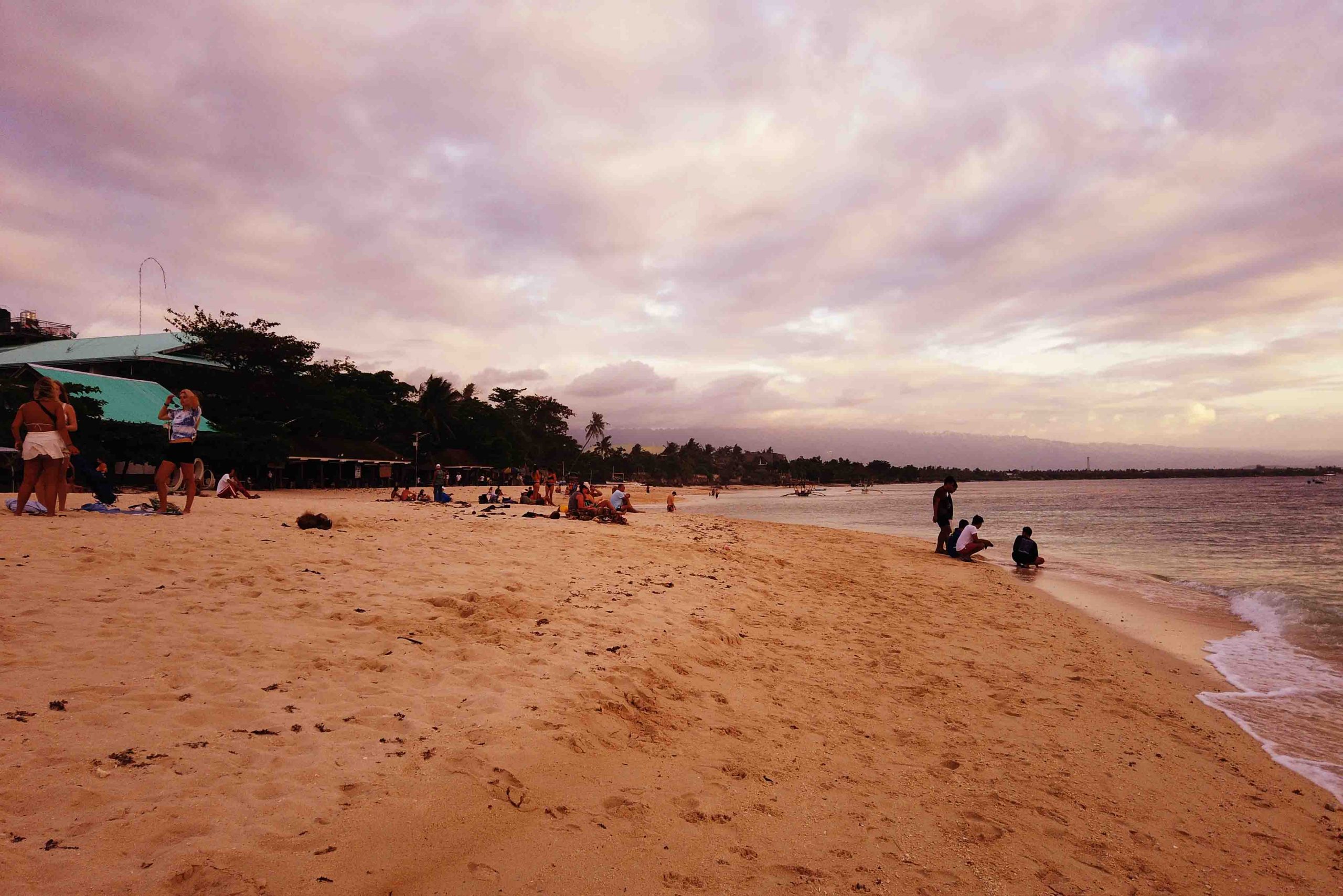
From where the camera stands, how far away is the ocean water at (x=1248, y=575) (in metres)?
5.86

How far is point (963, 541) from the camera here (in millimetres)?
15836

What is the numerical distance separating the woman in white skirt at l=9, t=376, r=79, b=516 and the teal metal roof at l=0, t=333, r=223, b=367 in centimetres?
3307

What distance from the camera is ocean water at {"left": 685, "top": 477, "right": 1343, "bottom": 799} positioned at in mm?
5855

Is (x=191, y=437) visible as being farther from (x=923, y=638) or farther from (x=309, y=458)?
(x=309, y=458)

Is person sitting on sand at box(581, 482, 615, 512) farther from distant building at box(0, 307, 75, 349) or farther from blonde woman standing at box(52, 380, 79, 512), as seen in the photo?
distant building at box(0, 307, 75, 349)

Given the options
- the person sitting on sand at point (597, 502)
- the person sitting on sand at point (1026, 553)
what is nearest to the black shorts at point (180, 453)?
the person sitting on sand at point (597, 502)

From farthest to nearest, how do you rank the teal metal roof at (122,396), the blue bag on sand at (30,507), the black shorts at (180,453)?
the teal metal roof at (122,396) → the black shorts at (180,453) → the blue bag on sand at (30,507)

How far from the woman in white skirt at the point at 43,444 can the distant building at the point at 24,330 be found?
196ft

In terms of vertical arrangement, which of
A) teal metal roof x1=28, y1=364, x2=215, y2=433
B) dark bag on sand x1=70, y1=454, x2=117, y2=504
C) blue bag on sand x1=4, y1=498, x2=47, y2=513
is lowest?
blue bag on sand x1=4, y1=498, x2=47, y2=513

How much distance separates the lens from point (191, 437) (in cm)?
944

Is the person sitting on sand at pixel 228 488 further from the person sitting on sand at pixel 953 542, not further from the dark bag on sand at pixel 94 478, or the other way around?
the person sitting on sand at pixel 953 542

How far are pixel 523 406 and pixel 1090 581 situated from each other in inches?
3043

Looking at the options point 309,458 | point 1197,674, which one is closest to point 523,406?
point 309,458

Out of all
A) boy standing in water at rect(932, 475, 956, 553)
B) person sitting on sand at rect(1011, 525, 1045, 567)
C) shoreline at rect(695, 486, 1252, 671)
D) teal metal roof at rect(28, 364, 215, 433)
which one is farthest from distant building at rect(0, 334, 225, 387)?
shoreline at rect(695, 486, 1252, 671)
